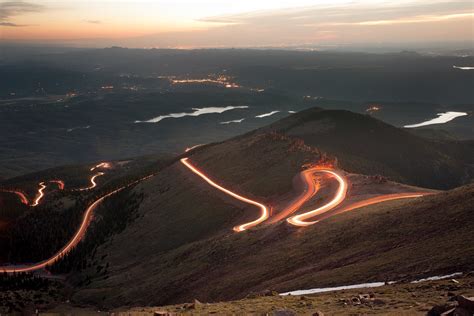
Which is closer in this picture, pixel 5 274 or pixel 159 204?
pixel 5 274

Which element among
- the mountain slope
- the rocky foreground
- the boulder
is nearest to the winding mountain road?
the mountain slope

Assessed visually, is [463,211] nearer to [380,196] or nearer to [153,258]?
[380,196]

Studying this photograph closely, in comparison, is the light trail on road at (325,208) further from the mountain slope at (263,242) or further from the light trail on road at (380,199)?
the light trail on road at (380,199)

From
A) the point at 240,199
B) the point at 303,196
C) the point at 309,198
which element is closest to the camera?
the point at 309,198

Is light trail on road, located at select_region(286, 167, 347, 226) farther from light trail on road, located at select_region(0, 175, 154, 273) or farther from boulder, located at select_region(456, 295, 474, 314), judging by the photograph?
light trail on road, located at select_region(0, 175, 154, 273)

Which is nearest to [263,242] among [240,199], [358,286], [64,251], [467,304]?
[358,286]

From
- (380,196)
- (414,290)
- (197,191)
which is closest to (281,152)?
(197,191)

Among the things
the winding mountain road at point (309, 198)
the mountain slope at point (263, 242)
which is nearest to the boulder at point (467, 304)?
the mountain slope at point (263, 242)

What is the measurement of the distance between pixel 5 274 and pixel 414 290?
302ft

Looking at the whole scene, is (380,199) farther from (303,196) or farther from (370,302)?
(370,302)

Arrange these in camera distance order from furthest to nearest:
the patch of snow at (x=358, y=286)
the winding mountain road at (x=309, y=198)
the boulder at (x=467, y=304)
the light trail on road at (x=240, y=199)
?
the light trail on road at (x=240, y=199)
the winding mountain road at (x=309, y=198)
the patch of snow at (x=358, y=286)
the boulder at (x=467, y=304)

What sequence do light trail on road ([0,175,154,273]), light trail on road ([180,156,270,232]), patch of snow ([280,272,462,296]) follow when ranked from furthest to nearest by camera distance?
light trail on road ([0,175,154,273]), light trail on road ([180,156,270,232]), patch of snow ([280,272,462,296])

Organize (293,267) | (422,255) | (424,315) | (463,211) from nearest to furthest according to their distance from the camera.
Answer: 1. (424,315)
2. (422,255)
3. (463,211)
4. (293,267)

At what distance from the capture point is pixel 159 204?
367ft
